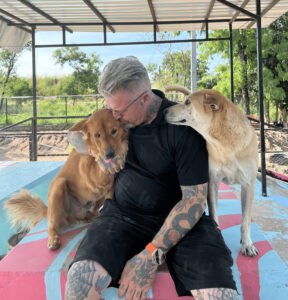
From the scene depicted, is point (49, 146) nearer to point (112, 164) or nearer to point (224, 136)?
point (112, 164)

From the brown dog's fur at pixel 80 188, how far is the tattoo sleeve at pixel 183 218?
0.56 metres

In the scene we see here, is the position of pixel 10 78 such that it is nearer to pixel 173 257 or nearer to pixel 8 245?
pixel 8 245

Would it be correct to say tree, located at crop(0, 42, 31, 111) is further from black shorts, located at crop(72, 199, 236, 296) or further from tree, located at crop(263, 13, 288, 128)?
black shorts, located at crop(72, 199, 236, 296)

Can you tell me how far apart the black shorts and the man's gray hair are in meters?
0.74

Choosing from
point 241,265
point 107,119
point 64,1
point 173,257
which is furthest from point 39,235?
point 64,1

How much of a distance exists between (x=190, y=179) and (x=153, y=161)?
0.24 m

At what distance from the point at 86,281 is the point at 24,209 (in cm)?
123

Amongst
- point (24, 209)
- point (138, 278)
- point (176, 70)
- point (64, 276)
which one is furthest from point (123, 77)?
point (176, 70)

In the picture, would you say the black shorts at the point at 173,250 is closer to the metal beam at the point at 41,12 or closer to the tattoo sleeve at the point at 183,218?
the tattoo sleeve at the point at 183,218

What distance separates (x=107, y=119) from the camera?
83.7 inches

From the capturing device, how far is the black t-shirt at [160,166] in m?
1.60

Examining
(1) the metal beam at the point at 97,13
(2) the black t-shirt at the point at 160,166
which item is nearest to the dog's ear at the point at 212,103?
(2) the black t-shirt at the point at 160,166

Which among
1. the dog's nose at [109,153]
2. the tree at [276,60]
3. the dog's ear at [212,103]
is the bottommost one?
the dog's nose at [109,153]

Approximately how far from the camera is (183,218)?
152 centimetres
